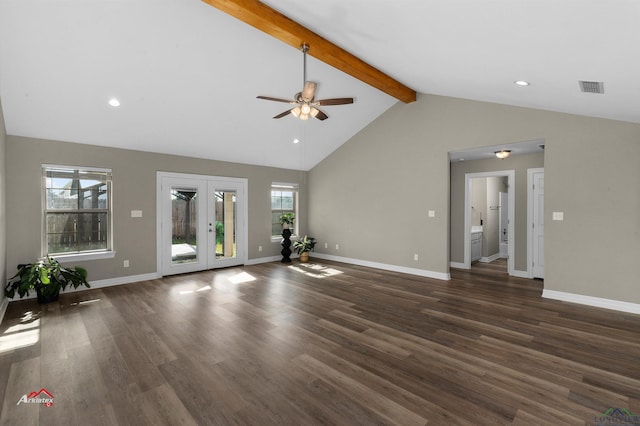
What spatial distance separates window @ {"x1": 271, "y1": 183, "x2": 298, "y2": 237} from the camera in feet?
25.0

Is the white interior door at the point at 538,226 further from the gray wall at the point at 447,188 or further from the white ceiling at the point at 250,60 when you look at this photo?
the white ceiling at the point at 250,60

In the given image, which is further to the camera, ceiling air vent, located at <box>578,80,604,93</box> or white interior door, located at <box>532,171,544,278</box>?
Answer: white interior door, located at <box>532,171,544,278</box>

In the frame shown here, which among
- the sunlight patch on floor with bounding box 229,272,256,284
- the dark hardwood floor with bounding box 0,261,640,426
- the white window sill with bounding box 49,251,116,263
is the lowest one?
the dark hardwood floor with bounding box 0,261,640,426

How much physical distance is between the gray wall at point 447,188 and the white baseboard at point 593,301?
6 cm

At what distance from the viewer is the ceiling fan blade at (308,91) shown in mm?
3293

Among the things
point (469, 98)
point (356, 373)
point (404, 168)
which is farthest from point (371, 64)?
point (356, 373)

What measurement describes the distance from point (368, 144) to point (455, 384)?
17.4ft

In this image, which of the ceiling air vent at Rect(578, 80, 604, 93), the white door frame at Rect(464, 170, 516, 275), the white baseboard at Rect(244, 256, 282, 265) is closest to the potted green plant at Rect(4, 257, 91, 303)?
the white baseboard at Rect(244, 256, 282, 265)

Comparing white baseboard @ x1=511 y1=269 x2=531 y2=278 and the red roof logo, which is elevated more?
white baseboard @ x1=511 y1=269 x2=531 y2=278

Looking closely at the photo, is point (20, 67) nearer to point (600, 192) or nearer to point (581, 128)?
point (581, 128)

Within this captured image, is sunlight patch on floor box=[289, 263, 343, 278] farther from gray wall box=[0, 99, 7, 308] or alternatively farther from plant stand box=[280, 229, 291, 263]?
gray wall box=[0, 99, 7, 308]

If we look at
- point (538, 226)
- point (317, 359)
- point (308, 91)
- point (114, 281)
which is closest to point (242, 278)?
point (114, 281)

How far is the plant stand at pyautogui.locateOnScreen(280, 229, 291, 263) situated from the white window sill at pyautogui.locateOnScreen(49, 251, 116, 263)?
11.6ft

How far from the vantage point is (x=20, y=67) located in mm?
3328
